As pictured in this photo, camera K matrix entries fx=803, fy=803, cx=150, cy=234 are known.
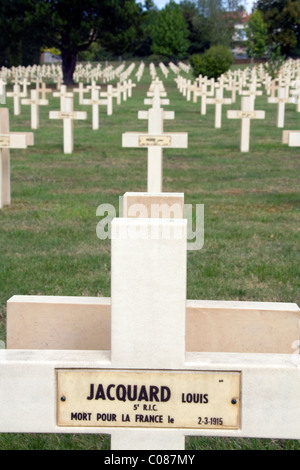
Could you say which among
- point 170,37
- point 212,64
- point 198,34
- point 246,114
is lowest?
point 246,114

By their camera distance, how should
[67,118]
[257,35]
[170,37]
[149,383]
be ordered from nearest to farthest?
[149,383] → [67,118] → [257,35] → [170,37]

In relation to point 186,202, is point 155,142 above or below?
above

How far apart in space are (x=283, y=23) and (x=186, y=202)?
73524 mm

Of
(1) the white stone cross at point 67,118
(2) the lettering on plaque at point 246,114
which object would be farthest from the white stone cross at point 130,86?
(1) the white stone cross at point 67,118

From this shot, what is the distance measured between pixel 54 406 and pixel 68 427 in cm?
7

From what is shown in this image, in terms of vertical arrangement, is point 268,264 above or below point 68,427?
below

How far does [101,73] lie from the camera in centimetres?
5503

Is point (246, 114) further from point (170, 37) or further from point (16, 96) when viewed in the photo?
point (170, 37)

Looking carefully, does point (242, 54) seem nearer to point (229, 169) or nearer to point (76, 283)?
point (229, 169)

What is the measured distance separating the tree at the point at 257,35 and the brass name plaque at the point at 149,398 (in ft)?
248

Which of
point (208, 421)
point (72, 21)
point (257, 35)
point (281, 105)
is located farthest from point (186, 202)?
point (257, 35)

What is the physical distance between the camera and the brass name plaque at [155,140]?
9961 mm

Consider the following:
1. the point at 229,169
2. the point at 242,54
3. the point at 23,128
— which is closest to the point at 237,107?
the point at 23,128

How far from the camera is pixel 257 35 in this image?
75625 mm
